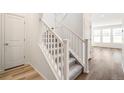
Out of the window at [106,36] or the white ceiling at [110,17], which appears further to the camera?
the window at [106,36]

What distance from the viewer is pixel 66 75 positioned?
1.29 metres

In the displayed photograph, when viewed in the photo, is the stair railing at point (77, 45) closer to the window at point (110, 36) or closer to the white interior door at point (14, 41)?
the window at point (110, 36)

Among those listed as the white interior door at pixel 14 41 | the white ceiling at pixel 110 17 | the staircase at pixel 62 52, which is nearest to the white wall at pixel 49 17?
the staircase at pixel 62 52

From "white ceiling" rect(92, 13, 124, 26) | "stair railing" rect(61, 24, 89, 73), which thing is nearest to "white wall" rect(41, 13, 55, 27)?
"stair railing" rect(61, 24, 89, 73)

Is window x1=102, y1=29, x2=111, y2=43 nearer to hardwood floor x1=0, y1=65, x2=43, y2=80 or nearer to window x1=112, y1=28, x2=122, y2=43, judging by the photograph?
window x1=112, y1=28, x2=122, y2=43

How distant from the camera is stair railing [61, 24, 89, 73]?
7.70 ft

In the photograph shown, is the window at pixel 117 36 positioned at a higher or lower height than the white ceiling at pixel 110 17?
lower

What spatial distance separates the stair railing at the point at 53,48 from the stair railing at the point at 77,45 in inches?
33.0

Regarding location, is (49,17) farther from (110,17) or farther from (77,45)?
(110,17)

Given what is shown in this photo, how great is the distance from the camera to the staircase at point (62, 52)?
137 centimetres

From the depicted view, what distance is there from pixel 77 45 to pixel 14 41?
1.48 metres

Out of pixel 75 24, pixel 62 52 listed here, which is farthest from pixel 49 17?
pixel 62 52
